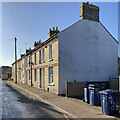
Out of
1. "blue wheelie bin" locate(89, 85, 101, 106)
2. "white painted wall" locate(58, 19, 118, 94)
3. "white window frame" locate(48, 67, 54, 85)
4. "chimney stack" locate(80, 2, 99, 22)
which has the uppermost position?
"chimney stack" locate(80, 2, 99, 22)

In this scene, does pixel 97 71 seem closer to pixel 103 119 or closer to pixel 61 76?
pixel 61 76

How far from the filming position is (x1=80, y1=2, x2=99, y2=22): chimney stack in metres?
15.6

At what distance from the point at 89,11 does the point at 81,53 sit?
16.9 feet

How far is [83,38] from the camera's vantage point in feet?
50.4

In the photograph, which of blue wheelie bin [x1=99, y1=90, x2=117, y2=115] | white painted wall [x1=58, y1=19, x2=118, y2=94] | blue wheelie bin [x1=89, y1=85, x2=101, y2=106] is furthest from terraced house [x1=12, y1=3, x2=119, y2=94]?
blue wheelie bin [x1=99, y1=90, x2=117, y2=115]

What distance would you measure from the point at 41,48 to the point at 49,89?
20.9 feet

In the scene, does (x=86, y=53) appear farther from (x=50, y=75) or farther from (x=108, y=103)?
(x=108, y=103)

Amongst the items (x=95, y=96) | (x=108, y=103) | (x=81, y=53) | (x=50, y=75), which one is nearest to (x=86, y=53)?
(x=81, y=53)

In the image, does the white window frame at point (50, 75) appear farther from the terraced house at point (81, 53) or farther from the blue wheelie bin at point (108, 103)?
the blue wheelie bin at point (108, 103)

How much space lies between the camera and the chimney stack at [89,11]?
1559cm

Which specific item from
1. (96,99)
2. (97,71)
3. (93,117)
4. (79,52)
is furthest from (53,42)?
(93,117)

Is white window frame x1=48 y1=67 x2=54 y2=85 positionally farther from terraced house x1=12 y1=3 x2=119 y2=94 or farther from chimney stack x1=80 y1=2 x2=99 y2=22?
chimney stack x1=80 y1=2 x2=99 y2=22

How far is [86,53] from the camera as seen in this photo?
605 inches

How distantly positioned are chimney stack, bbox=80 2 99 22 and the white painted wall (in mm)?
544
